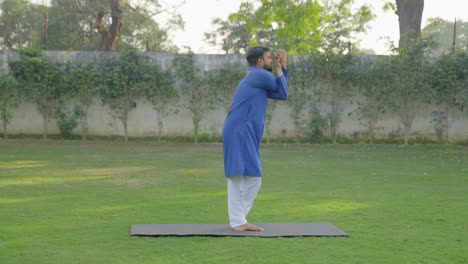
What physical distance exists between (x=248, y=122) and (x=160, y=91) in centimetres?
1162

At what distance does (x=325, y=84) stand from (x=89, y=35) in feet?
61.5

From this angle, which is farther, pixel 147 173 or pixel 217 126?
pixel 217 126

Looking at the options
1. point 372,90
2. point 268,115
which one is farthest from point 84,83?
point 372,90

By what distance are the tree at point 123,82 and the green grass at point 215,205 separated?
292cm

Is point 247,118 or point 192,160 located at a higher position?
point 247,118

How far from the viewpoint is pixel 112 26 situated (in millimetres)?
24500

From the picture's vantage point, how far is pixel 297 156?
14.6 metres

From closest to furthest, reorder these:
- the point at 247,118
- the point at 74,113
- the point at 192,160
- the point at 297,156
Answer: the point at 247,118
the point at 192,160
the point at 297,156
the point at 74,113

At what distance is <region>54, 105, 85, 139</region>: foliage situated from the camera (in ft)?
57.7

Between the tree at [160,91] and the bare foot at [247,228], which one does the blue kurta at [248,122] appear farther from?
the tree at [160,91]

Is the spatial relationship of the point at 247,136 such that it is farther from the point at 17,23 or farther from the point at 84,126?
the point at 17,23

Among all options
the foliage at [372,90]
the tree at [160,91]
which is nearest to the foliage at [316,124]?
the foliage at [372,90]

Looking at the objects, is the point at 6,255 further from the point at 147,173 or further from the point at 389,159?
the point at 389,159

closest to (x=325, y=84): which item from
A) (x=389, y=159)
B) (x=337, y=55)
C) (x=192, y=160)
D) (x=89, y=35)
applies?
(x=337, y=55)
